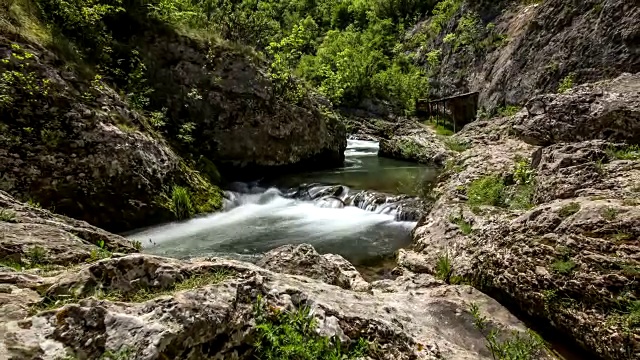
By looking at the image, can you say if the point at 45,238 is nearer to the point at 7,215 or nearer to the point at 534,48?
the point at 7,215

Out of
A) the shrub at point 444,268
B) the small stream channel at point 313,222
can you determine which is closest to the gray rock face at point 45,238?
the small stream channel at point 313,222

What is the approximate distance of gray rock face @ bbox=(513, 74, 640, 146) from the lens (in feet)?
29.1

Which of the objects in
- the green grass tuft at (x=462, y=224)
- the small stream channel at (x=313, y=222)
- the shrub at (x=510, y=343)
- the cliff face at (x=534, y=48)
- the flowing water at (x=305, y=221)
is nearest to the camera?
the shrub at (x=510, y=343)

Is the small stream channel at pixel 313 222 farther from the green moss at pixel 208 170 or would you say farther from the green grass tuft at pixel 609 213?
the green grass tuft at pixel 609 213

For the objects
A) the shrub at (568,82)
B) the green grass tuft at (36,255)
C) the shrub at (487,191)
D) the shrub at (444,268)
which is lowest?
the shrub at (444,268)

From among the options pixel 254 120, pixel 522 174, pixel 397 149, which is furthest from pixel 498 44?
pixel 522 174

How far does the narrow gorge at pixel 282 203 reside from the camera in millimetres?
3260

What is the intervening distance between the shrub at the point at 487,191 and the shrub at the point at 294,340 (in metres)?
6.42

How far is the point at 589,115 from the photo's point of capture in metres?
9.85

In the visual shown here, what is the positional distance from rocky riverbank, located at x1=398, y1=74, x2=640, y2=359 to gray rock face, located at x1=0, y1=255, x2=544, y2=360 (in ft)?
2.41

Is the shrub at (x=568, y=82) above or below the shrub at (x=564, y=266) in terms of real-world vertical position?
above

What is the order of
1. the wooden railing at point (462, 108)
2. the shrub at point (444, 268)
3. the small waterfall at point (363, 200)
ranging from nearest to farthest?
the shrub at point (444, 268) → the small waterfall at point (363, 200) → the wooden railing at point (462, 108)

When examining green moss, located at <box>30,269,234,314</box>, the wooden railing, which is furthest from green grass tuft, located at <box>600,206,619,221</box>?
the wooden railing

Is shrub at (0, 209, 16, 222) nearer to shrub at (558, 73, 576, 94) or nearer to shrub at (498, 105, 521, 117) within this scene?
shrub at (558, 73, 576, 94)
